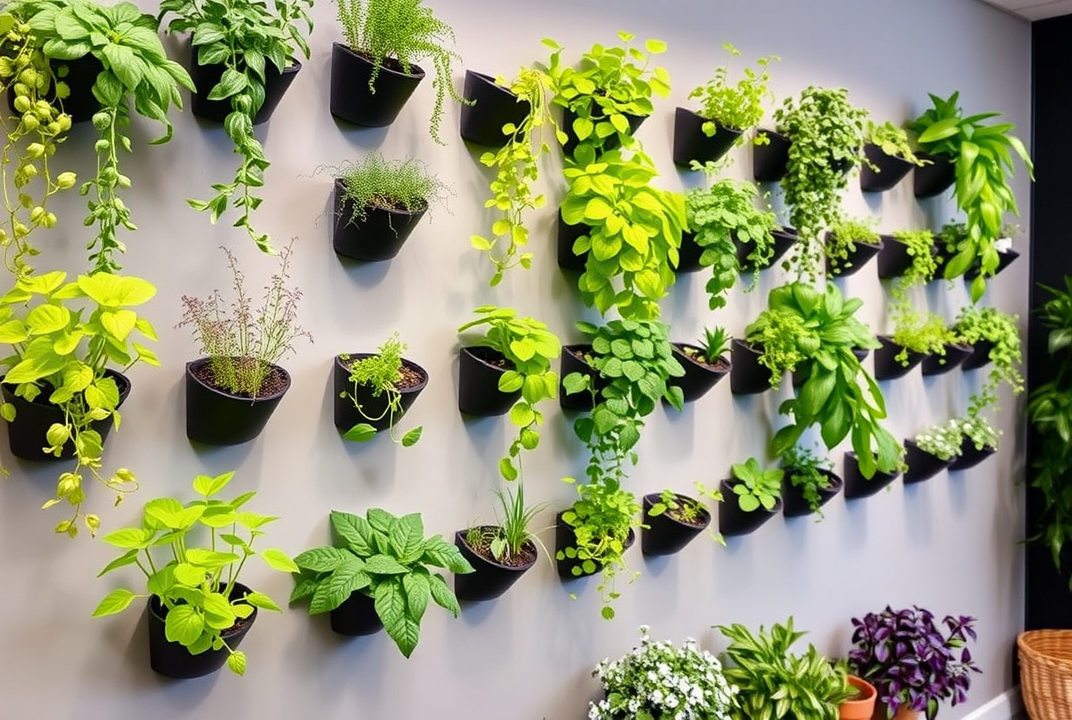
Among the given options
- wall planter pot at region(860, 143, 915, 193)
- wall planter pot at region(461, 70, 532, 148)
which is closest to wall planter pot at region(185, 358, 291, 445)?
wall planter pot at region(461, 70, 532, 148)

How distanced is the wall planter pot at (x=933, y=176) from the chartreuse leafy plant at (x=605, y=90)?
4.88ft

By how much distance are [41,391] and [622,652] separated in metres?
1.63

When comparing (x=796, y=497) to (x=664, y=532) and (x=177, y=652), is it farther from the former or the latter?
(x=177, y=652)

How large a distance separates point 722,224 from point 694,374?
1.30ft

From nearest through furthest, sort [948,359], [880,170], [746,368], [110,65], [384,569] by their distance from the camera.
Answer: [110,65]
[384,569]
[746,368]
[880,170]
[948,359]

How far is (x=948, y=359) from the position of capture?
3426mm

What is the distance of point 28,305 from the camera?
5.38 feet

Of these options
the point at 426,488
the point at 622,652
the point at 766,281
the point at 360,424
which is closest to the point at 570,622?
the point at 622,652

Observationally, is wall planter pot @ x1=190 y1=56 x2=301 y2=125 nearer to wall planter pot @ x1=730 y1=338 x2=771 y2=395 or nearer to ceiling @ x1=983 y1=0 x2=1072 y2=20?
wall planter pot @ x1=730 y1=338 x2=771 y2=395

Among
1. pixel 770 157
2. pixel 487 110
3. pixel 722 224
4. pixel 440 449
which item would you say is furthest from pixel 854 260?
pixel 440 449

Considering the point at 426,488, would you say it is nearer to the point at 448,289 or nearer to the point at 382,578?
the point at 382,578

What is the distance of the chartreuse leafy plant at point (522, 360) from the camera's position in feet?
6.76

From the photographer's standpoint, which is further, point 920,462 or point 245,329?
point 920,462

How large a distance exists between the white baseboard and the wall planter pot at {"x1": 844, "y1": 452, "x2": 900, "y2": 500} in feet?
3.97
